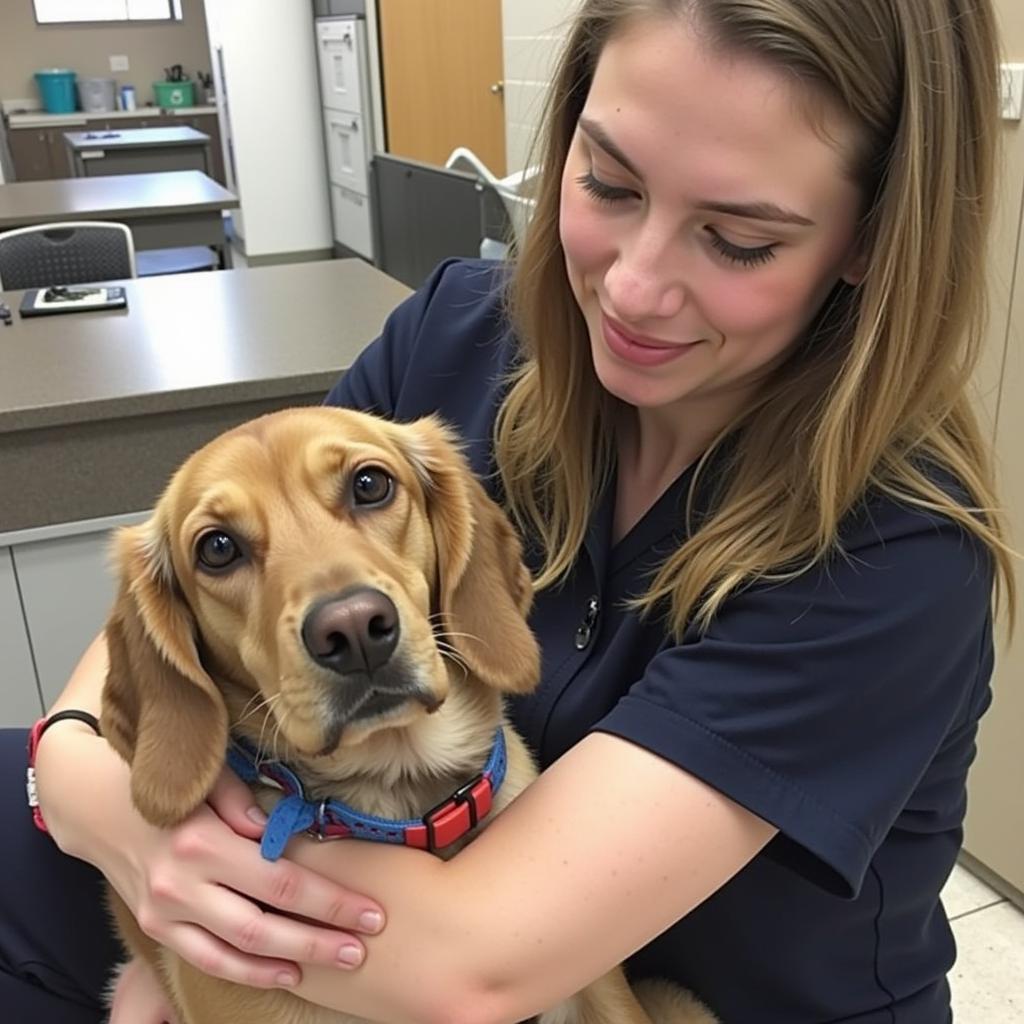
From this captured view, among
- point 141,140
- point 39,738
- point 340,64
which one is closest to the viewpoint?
point 39,738

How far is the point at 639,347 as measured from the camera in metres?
0.98

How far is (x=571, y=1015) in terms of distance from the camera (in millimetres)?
1085

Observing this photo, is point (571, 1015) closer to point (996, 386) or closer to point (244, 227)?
point (996, 386)

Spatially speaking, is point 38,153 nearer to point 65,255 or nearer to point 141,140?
point 141,140

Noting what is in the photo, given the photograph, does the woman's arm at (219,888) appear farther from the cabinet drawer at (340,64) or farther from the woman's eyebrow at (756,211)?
the cabinet drawer at (340,64)

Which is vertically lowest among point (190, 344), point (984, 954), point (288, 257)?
point (984, 954)

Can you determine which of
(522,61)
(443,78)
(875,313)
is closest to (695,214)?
(875,313)

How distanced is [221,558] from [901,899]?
0.70 meters

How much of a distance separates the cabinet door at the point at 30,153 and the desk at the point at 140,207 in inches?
213

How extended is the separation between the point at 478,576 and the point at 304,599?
0.20 meters

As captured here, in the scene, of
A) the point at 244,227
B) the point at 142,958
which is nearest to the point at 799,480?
the point at 142,958

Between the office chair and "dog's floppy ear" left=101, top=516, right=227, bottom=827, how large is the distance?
7.78 ft

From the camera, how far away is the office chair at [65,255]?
10.2 feet

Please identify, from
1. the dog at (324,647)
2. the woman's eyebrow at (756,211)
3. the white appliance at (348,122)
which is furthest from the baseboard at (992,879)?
the white appliance at (348,122)
